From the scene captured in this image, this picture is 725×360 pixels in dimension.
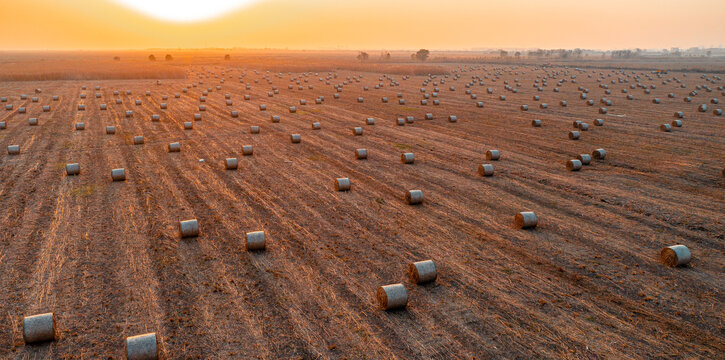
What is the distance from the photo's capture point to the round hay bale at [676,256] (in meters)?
9.18

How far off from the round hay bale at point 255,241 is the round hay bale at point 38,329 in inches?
149

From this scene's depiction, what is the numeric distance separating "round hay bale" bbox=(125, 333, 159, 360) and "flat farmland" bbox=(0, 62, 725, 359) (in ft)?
1.09

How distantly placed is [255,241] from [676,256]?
28.7 feet

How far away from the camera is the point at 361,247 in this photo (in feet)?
33.4

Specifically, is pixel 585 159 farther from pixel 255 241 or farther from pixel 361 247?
pixel 255 241

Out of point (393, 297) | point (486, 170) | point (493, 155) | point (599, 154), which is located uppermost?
Answer: point (599, 154)

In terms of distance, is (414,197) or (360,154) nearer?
(414,197)

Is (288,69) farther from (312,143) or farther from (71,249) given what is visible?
(71,249)

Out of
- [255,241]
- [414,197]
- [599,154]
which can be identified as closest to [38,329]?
[255,241]

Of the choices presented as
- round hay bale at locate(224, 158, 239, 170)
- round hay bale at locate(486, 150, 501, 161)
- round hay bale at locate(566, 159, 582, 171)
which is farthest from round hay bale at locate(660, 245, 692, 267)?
round hay bale at locate(224, 158, 239, 170)

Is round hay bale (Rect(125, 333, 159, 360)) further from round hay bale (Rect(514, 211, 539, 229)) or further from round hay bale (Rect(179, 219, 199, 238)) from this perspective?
round hay bale (Rect(514, 211, 539, 229))

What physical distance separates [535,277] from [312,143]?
13.7m

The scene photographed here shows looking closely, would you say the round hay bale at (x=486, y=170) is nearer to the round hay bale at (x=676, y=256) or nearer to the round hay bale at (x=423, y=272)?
the round hay bale at (x=676, y=256)

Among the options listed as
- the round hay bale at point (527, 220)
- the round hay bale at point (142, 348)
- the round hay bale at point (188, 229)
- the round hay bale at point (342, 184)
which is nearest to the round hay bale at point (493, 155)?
the round hay bale at point (342, 184)
